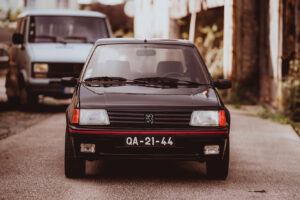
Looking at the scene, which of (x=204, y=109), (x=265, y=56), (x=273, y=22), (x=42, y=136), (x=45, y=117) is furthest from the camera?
(x=265, y=56)

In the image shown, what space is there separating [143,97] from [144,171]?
1127mm

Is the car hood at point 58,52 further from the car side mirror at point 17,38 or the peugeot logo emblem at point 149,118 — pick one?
the peugeot logo emblem at point 149,118

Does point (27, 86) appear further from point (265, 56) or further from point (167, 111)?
point (167, 111)

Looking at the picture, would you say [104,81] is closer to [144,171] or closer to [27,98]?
[144,171]

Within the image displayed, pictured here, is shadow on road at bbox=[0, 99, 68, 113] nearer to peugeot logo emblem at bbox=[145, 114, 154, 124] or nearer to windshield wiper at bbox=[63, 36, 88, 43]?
windshield wiper at bbox=[63, 36, 88, 43]

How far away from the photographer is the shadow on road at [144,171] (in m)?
6.69

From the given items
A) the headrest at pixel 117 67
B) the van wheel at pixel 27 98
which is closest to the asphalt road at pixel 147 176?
the headrest at pixel 117 67

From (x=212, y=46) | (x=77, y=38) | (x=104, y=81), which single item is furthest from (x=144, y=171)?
(x=212, y=46)

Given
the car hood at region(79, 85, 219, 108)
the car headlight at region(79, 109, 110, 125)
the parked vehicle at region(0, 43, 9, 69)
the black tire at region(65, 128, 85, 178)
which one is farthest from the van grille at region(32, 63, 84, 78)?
the parked vehicle at region(0, 43, 9, 69)

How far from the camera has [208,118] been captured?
6152mm

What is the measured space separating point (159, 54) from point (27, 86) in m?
9.65

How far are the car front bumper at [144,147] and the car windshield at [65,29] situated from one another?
25.4 ft

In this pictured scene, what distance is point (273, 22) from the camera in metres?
15.2

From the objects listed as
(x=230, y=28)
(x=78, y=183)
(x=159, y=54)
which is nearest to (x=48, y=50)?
(x=230, y=28)
